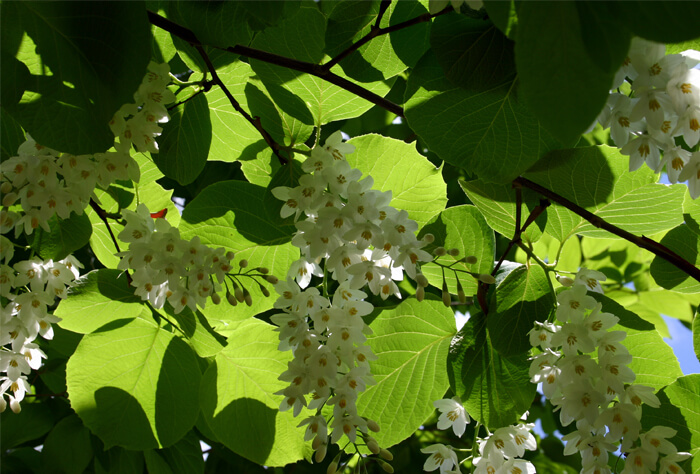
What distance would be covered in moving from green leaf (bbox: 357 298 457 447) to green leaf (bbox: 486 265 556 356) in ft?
0.54

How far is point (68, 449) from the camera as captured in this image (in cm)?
130

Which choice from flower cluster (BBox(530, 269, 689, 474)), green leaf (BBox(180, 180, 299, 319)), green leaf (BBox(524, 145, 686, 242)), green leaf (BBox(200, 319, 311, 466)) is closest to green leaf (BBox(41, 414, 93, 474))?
green leaf (BBox(200, 319, 311, 466))

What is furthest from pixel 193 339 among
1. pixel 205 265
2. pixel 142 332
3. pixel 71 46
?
pixel 71 46

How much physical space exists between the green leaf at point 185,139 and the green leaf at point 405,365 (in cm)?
50

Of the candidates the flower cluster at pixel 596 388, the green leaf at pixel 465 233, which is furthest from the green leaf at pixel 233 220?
the flower cluster at pixel 596 388

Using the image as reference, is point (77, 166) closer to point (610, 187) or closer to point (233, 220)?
point (233, 220)

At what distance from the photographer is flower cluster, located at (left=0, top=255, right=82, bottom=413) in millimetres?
915

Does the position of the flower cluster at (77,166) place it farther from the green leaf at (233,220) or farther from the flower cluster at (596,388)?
the flower cluster at (596,388)

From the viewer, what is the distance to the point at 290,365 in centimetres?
78

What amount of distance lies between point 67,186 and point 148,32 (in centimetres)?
35

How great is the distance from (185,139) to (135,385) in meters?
0.55

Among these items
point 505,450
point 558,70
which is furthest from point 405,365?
point 558,70

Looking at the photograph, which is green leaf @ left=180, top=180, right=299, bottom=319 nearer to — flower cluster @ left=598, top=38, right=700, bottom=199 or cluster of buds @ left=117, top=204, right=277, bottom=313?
cluster of buds @ left=117, top=204, right=277, bottom=313

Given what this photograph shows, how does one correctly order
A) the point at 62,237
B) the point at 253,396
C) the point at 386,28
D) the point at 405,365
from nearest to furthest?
the point at 386,28
the point at 62,237
the point at 405,365
the point at 253,396
